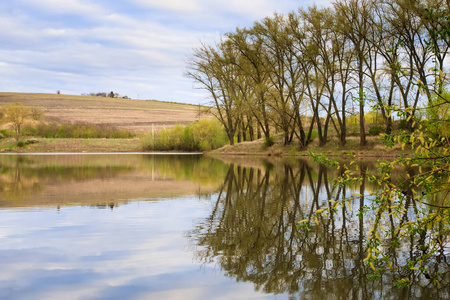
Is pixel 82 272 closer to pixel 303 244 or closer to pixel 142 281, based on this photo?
pixel 142 281

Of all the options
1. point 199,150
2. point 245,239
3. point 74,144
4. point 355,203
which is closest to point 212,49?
point 199,150

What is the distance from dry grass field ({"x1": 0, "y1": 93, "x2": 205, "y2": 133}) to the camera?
100688 mm

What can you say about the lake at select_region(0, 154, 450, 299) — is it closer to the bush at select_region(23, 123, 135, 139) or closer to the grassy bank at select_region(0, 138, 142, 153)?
the grassy bank at select_region(0, 138, 142, 153)

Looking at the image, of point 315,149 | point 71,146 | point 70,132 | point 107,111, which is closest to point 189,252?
point 315,149

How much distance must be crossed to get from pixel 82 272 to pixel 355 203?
24.9 ft

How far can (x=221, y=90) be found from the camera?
2235 inches

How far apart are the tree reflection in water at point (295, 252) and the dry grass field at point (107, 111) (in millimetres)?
87247

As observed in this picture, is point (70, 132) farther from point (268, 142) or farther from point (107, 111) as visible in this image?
point (268, 142)

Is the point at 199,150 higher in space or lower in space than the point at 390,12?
lower

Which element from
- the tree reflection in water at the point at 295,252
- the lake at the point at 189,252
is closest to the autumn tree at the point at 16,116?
the lake at the point at 189,252

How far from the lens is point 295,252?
21.9 ft

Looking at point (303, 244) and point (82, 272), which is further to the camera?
point (303, 244)

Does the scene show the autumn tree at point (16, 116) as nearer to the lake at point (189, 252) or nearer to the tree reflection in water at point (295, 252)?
the lake at point (189, 252)

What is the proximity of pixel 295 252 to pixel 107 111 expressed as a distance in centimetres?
11129
